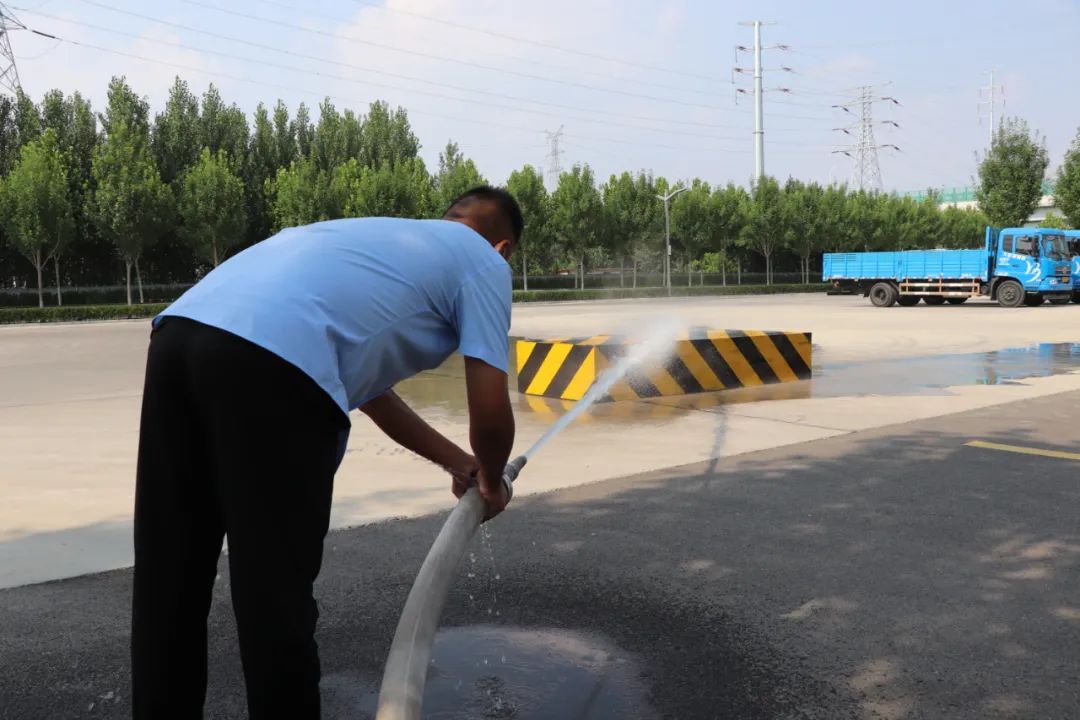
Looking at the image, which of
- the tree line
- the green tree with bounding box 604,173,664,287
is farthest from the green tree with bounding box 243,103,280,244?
the green tree with bounding box 604,173,664,287

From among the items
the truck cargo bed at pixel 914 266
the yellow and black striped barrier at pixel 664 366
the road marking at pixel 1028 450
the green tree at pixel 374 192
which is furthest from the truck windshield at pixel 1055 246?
the road marking at pixel 1028 450

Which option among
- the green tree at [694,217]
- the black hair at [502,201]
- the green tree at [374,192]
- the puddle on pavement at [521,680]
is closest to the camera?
the black hair at [502,201]

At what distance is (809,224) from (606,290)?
13316 mm

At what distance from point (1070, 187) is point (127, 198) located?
37651 mm

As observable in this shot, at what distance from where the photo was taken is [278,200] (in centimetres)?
3941

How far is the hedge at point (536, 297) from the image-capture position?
99.9 feet

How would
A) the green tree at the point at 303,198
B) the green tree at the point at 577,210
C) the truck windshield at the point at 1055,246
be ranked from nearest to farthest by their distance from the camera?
the truck windshield at the point at 1055,246 → the green tree at the point at 303,198 → the green tree at the point at 577,210

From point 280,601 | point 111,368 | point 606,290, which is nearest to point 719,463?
point 280,601

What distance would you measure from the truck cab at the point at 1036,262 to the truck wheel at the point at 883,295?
133 inches

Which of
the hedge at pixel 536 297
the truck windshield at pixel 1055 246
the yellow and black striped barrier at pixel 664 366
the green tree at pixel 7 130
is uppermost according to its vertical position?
the green tree at pixel 7 130

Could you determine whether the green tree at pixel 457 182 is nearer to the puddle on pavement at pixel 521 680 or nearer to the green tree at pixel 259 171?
the green tree at pixel 259 171

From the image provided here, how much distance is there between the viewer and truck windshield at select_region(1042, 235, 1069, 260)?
27.3 m

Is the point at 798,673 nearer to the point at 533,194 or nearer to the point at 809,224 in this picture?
the point at 533,194

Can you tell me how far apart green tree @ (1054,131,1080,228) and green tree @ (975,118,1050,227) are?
1.27m
